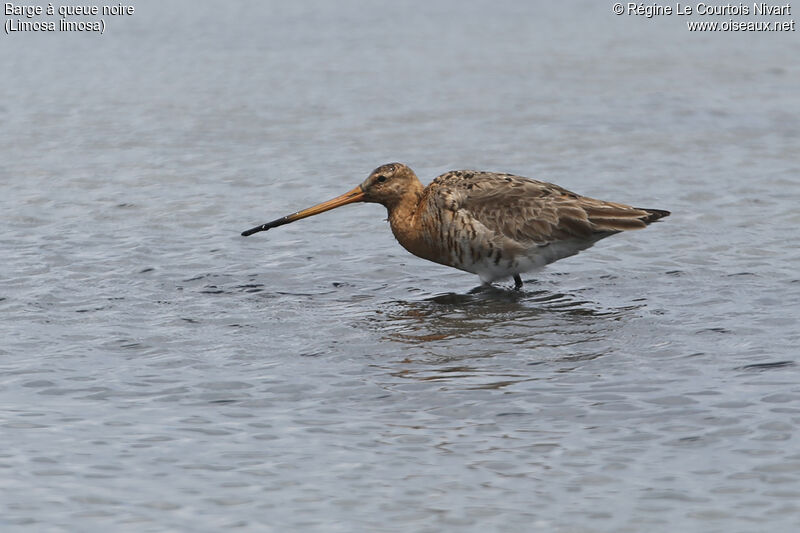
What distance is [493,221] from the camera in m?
11.2

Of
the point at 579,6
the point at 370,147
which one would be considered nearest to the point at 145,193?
the point at 370,147

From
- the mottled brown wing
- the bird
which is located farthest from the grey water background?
the mottled brown wing

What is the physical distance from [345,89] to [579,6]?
35.0 feet

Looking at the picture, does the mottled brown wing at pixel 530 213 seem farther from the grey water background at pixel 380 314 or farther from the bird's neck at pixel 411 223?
the grey water background at pixel 380 314

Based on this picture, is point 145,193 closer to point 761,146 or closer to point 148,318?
point 148,318

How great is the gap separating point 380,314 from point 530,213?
183 centimetres

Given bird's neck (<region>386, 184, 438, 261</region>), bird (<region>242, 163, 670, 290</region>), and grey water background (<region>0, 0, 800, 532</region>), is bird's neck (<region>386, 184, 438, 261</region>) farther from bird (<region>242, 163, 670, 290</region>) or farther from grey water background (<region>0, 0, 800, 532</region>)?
grey water background (<region>0, 0, 800, 532</region>)

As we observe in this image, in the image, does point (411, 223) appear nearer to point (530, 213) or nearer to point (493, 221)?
point (493, 221)

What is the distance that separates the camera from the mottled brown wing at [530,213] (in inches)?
443

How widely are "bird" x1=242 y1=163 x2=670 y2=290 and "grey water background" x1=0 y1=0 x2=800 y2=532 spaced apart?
0.34 meters

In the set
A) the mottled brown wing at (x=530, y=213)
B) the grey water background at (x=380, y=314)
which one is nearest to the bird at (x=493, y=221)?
the mottled brown wing at (x=530, y=213)

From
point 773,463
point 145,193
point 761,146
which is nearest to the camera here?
point 773,463

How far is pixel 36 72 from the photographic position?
A: 2280cm

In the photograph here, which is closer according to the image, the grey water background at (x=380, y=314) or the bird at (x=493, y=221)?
the grey water background at (x=380, y=314)
